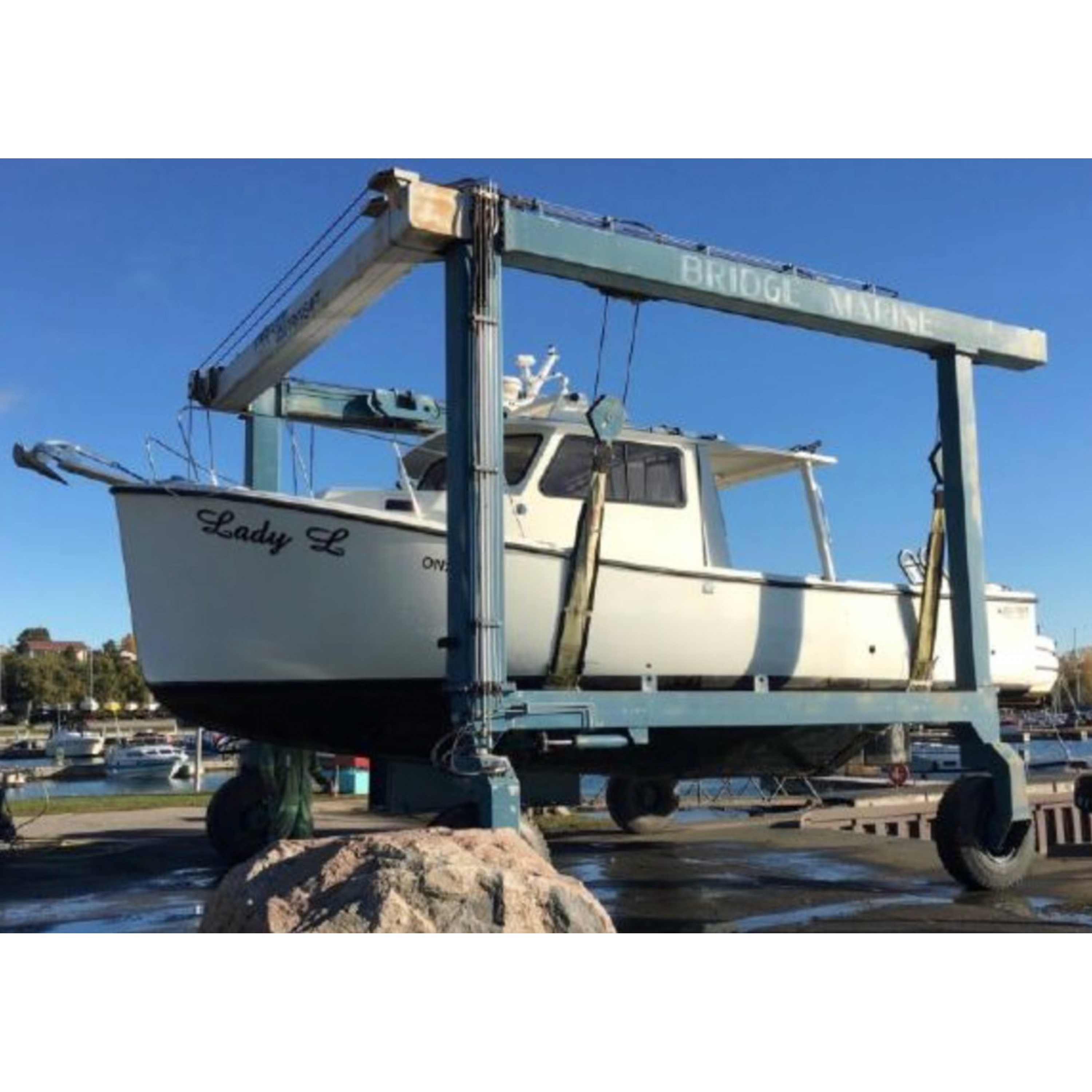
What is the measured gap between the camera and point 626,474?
923 centimetres

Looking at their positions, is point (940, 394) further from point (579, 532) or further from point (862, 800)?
point (862, 800)

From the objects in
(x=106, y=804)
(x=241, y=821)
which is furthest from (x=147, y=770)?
(x=241, y=821)

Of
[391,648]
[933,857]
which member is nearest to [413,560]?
[391,648]

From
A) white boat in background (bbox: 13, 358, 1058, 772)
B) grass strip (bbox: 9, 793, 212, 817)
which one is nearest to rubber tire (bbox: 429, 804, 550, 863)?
white boat in background (bbox: 13, 358, 1058, 772)

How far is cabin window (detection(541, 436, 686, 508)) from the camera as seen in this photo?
8961mm

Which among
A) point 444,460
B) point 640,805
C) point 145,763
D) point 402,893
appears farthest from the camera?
point 145,763

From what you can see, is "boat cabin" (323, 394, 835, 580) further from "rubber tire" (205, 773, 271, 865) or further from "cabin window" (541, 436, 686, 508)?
"rubber tire" (205, 773, 271, 865)

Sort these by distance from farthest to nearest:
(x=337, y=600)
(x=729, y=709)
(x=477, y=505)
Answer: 1. (x=729, y=709)
2. (x=337, y=600)
3. (x=477, y=505)

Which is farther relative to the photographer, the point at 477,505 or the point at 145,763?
the point at 145,763

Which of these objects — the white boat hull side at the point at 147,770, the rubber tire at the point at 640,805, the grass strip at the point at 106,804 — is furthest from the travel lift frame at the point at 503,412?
the white boat hull side at the point at 147,770

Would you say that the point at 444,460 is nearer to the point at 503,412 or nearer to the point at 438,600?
the point at 438,600

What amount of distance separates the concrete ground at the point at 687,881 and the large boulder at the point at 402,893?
278 centimetres

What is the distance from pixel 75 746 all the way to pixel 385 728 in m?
58.3

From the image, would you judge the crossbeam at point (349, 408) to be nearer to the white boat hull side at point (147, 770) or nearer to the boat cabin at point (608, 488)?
the boat cabin at point (608, 488)
